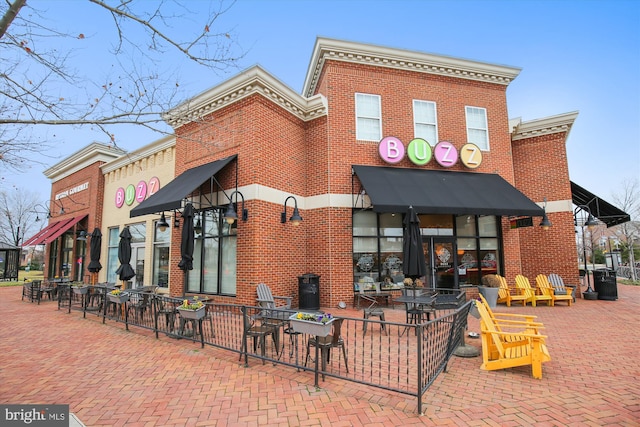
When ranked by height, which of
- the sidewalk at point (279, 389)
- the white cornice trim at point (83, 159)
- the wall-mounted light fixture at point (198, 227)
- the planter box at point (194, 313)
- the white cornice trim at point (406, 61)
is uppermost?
the white cornice trim at point (406, 61)

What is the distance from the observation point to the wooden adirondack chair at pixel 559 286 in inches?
444

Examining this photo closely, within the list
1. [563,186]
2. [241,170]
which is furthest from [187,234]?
[563,186]

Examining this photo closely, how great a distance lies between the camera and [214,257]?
35.6 feet

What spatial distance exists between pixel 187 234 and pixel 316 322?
5.25m

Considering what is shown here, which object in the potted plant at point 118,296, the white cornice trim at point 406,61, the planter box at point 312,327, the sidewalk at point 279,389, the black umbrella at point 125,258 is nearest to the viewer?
the sidewalk at point 279,389

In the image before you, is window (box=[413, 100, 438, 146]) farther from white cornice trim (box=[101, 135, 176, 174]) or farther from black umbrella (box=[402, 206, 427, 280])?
white cornice trim (box=[101, 135, 176, 174])

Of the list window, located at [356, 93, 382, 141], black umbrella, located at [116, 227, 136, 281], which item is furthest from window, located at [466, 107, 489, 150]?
black umbrella, located at [116, 227, 136, 281]

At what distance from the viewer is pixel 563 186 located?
42.9 feet

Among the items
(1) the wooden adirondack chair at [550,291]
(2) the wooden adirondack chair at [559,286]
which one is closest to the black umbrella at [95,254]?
(1) the wooden adirondack chair at [550,291]

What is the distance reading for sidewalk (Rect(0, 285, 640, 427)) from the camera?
12.4 ft

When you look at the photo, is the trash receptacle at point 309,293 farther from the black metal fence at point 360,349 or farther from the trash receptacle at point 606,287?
the trash receptacle at point 606,287

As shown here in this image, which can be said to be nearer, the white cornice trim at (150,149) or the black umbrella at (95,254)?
the black umbrella at (95,254)

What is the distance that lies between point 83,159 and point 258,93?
15.7m

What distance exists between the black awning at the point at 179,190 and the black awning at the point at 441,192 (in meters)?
4.66
